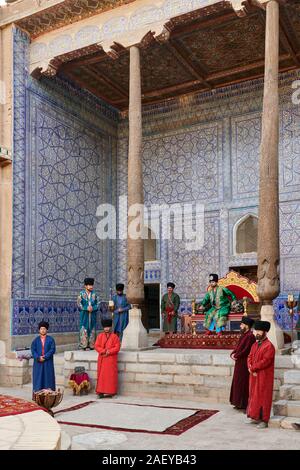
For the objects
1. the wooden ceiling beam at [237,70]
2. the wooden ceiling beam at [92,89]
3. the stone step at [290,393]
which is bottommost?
the stone step at [290,393]

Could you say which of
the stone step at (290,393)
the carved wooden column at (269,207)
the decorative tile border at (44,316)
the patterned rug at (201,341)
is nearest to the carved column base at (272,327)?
the carved wooden column at (269,207)

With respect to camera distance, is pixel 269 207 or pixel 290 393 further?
pixel 269 207

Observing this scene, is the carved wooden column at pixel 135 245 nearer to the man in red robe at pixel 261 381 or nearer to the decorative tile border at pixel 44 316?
the decorative tile border at pixel 44 316

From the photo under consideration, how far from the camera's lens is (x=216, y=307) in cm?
1053

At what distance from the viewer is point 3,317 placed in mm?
10750

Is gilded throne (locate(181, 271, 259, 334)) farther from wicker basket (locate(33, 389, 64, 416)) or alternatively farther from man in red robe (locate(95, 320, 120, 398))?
wicker basket (locate(33, 389, 64, 416))

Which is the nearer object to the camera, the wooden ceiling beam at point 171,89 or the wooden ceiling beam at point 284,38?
the wooden ceiling beam at point 284,38

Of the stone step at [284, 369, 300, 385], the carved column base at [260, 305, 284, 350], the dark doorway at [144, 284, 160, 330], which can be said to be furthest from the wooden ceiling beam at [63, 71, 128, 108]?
the stone step at [284, 369, 300, 385]

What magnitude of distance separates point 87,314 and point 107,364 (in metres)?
2.79

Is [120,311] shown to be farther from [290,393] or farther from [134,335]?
[290,393]

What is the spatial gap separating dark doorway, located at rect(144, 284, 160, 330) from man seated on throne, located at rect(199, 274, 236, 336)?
3.94m

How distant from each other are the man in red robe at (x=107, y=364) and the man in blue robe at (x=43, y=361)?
29.6 inches

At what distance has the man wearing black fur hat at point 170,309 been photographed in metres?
12.4

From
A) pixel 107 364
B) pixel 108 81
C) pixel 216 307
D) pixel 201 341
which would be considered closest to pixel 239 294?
pixel 216 307
